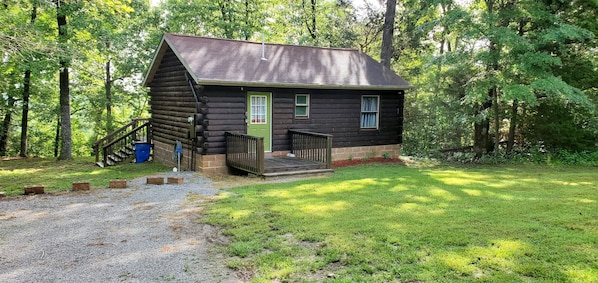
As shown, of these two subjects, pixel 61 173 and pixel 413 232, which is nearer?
pixel 413 232

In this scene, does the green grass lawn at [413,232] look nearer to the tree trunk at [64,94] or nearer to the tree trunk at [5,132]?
the tree trunk at [64,94]

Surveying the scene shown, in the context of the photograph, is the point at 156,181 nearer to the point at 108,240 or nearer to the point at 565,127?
the point at 108,240

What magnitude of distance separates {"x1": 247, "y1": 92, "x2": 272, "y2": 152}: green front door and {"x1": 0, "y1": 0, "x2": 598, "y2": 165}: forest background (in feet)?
14.0

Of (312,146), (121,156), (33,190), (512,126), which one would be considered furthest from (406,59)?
(33,190)

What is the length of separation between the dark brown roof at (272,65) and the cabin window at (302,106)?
0.58 meters

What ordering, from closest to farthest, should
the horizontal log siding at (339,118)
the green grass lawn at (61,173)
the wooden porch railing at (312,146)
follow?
the green grass lawn at (61,173), the wooden porch railing at (312,146), the horizontal log siding at (339,118)

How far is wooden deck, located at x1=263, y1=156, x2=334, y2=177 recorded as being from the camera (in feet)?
35.0

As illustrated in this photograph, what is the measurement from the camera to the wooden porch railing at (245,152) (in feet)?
34.1

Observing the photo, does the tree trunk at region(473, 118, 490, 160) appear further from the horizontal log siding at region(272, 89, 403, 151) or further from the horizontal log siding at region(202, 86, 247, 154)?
the horizontal log siding at region(202, 86, 247, 154)

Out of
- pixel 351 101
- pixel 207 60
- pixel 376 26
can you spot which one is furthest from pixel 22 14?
pixel 376 26

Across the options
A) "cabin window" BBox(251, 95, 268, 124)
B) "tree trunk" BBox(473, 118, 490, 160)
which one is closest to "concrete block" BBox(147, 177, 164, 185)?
"cabin window" BBox(251, 95, 268, 124)

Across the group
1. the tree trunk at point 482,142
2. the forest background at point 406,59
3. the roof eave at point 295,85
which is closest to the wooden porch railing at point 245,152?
the roof eave at point 295,85

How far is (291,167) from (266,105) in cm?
276

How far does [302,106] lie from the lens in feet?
44.1
